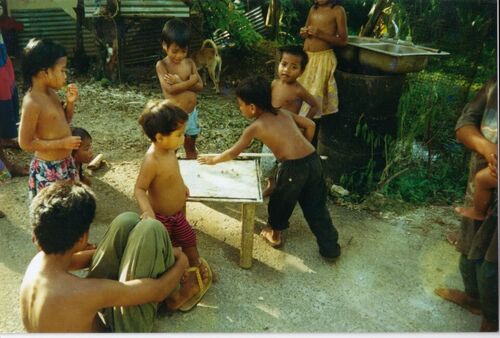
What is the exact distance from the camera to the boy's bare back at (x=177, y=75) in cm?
402

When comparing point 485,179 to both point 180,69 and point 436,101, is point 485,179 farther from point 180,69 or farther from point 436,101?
point 180,69

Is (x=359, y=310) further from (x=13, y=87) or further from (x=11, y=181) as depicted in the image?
(x=13, y=87)

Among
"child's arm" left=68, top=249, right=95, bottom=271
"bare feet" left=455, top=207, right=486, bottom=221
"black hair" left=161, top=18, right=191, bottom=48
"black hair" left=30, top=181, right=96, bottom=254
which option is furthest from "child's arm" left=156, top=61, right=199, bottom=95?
"bare feet" left=455, top=207, right=486, bottom=221

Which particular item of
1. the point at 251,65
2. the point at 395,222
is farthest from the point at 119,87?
the point at 395,222

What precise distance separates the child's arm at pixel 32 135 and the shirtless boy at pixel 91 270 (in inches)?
30.2

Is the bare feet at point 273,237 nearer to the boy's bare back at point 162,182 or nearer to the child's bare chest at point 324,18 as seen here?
the boy's bare back at point 162,182

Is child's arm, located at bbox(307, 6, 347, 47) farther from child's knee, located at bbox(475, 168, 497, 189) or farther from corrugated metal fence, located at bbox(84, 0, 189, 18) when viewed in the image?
corrugated metal fence, located at bbox(84, 0, 189, 18)

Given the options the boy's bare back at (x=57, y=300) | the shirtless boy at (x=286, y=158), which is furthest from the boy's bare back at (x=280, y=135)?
the boy's bare back at (x=57, y=300)

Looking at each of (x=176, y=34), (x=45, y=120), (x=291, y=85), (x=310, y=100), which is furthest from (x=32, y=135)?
(x=310, y=100)

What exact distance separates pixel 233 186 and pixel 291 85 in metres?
1.24

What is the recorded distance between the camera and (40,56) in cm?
279

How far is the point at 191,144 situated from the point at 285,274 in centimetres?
178

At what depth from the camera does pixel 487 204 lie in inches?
98.6

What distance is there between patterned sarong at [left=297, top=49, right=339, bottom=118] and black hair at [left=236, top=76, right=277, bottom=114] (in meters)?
1.30
